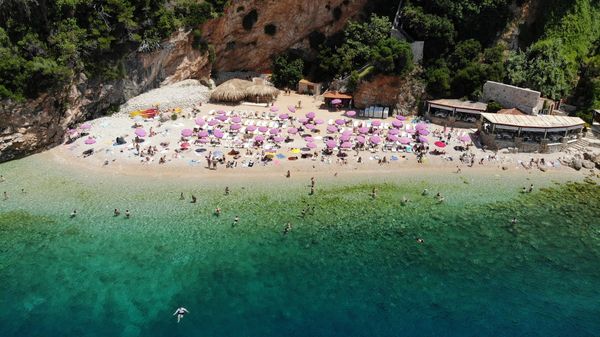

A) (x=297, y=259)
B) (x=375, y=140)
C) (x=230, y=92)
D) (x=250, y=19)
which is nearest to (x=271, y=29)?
(x=250, y=19)

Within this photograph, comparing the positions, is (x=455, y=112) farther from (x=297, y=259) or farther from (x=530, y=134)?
(x=297, y=259)

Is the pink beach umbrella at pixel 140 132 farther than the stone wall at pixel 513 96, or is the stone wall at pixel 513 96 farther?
the stone wall at pixel 513 96

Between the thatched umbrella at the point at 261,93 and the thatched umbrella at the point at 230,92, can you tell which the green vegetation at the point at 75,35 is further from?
the thatched umbrella at the point at 261,93

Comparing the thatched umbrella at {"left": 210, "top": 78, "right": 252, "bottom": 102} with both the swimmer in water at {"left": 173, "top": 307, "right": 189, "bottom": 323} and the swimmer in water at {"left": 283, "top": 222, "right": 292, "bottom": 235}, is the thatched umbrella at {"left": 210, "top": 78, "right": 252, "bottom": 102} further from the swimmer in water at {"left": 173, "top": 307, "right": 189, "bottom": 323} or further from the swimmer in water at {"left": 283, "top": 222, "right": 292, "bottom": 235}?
the swimmer in water at {"left": 173, "top": 307, "right": 189, "bottom": 323}

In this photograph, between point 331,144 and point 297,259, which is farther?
point 331,144

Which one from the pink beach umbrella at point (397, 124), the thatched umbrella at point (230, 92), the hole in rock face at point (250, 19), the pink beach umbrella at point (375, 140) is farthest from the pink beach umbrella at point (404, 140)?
the hole in rock face at point (250, 19)
